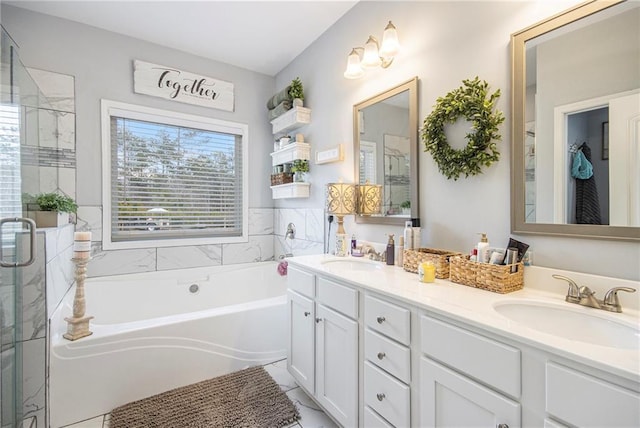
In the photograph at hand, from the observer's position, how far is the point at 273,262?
3393 mm

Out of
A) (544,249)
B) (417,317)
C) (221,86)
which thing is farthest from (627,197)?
(221,86)

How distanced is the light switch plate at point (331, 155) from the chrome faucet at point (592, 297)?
162 cm

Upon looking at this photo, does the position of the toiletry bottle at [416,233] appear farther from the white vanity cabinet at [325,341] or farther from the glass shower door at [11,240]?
the glass shower door at [11,240]

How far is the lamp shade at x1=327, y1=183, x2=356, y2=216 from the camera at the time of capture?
6.98 ft

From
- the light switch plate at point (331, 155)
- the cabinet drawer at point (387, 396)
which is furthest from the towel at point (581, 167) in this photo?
the light switch plate at point (331, 155)

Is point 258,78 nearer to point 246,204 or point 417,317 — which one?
point 246,204

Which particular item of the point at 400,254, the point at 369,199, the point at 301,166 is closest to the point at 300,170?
the point at 301,166

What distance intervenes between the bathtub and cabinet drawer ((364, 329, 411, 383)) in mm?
1137

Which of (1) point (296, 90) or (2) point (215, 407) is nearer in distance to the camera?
(2) point (215, 407)

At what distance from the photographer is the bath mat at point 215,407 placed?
171cm

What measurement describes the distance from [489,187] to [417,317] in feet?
2.46

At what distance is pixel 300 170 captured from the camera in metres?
2.81

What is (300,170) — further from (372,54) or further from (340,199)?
(372,54)

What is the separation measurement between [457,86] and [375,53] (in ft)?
1.96
